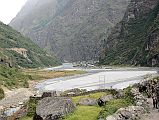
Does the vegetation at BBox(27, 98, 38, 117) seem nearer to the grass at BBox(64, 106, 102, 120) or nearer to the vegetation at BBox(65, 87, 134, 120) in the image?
the grass at BBox(64, 106, 102, 120)

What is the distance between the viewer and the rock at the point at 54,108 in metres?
24.0

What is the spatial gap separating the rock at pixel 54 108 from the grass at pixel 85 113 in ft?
1.80

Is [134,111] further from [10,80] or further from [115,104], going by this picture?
[10,80]

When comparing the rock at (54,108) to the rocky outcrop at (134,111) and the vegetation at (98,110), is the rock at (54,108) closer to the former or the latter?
the vegetation at (98,110)

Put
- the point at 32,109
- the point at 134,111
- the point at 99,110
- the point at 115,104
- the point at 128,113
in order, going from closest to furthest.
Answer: the point at 128,113 < the point at 134,111 < the point at 99,110 < the point at 115,104 < the point at 32,109

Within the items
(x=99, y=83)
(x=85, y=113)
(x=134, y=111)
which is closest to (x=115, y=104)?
(x=134, y=111)

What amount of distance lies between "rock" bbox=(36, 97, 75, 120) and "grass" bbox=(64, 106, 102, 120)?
547mm

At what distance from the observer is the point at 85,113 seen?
24328 mm

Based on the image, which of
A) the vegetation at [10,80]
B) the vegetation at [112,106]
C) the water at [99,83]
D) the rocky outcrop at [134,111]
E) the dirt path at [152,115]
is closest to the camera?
the rocky outcrop at [134,111]

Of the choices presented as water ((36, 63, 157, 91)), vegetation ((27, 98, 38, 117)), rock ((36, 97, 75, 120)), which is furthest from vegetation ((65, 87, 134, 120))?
water ((36, 63, 157, 91))

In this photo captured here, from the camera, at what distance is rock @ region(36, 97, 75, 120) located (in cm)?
2398

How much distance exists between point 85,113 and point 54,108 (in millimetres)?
2028

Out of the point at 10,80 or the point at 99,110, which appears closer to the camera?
the point at 99,110

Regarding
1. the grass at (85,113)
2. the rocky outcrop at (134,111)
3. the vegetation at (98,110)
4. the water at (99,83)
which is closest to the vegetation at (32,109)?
the grass at (85,113)
